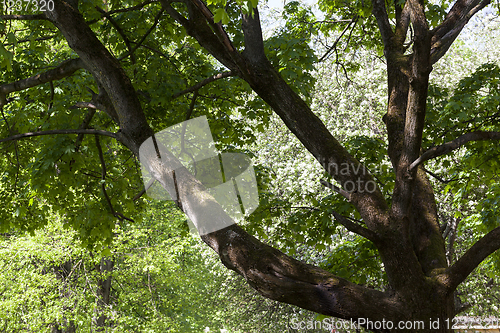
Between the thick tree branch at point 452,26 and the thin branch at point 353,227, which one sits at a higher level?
the thick tree branch at point 452,26

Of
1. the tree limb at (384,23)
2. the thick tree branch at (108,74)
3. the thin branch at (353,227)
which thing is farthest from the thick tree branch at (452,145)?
the thick tree branch at (108,74)

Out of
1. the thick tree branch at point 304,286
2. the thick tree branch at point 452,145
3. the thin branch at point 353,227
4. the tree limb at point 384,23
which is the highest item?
the tree limb at point 384,23

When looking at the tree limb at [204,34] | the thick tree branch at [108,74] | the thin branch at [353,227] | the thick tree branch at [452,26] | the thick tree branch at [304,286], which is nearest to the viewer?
the thick tree branch at [304,286]

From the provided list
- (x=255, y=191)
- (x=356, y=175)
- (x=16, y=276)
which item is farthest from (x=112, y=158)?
(x=16, y=276)

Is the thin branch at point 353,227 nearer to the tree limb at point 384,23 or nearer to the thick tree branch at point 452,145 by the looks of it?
the thick tree branch at point 452,145

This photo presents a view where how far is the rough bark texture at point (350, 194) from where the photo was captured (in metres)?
2.90

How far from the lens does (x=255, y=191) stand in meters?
7.35

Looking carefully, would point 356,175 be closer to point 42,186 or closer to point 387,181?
point 387,181

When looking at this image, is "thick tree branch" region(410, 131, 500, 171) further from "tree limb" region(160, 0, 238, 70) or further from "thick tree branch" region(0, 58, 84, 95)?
"thick tree branch" region(0, 58, 84, 95)

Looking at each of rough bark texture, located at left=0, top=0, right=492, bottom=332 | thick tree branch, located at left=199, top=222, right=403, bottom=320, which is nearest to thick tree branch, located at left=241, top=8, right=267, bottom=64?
rough bark texture, located at left=0, top=0, right=492, bottom=332

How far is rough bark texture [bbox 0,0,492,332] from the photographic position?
2.90 metres

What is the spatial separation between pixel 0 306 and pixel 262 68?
10419 millimetres

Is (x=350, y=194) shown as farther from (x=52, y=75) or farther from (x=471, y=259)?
(x=52, y=75)

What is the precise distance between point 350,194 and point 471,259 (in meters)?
1.04
